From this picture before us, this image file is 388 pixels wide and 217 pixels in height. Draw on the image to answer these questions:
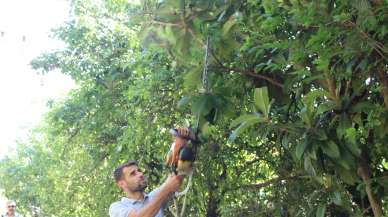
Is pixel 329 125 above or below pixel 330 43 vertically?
below

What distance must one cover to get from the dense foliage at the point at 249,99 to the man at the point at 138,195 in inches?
16.0

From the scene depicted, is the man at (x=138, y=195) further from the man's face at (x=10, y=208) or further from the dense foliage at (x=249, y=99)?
the man's face at (x=10, y=208)

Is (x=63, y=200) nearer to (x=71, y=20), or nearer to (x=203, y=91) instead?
(x=71, y=20)

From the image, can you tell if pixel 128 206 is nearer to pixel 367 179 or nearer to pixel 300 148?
pixel 300 148

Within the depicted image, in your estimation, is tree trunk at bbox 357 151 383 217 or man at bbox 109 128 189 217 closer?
man at bbox 109 128 189 217

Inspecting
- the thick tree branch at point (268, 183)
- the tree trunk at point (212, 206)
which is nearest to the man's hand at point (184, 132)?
the thick tree branch at point (268, 183)

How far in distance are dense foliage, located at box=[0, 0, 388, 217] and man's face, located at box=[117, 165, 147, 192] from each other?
48 centimetres

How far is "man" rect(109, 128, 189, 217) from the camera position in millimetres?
3238

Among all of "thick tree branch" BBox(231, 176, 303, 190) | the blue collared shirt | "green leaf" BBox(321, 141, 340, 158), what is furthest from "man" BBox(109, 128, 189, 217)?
"thick tree branch" BBox(231, 176, 303, 190)

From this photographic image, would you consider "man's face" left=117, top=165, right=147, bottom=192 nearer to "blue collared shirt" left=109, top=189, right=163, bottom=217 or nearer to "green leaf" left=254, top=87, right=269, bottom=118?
"blue collared shirt" left=109, top=189, right=163, bottom=217

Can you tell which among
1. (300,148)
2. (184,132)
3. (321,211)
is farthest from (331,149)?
(321,211)

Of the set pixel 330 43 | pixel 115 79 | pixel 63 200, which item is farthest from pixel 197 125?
pixel 63 200

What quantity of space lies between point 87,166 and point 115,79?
1.85 m

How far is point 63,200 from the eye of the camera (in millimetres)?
10180
